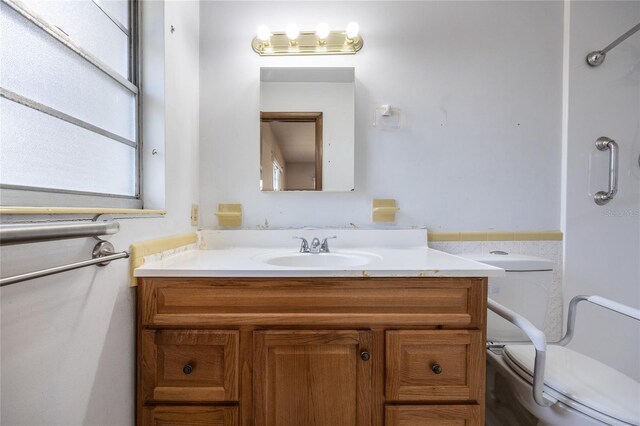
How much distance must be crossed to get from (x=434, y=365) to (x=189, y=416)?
75 centimetres

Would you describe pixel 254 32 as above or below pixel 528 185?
above

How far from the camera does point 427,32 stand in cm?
125

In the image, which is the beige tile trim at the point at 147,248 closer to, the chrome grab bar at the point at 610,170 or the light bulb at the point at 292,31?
the light bulb at the point at 292,31

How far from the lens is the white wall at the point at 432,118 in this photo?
1.25 m

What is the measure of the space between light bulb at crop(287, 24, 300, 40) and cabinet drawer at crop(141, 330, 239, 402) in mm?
1273

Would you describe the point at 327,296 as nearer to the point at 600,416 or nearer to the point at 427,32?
the point at 600,416

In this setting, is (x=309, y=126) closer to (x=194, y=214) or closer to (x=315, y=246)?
(x=315, y=246)

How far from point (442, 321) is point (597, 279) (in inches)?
43.4

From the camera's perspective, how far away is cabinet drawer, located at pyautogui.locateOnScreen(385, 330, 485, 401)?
74cm

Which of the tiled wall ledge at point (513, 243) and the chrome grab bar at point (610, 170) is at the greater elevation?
the chrome grab bar at point (610, 170)

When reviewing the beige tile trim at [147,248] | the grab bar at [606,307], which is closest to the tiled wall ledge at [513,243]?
the grab bar at [606,307]

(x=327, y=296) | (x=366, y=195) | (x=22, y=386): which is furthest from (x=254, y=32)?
(x=22, y=386)

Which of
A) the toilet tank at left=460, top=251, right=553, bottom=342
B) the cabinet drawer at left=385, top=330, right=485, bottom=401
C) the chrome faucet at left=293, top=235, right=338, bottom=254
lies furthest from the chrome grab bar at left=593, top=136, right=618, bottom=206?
the chrome faucet at left=293, top=235, right=338, bottom=254

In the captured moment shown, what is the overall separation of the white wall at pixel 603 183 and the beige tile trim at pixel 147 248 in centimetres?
180
